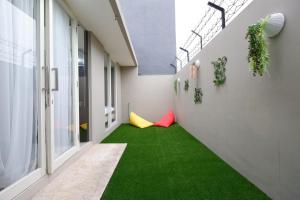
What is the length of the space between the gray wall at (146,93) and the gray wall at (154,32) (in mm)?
835

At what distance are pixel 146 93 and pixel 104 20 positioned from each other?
15.7 ft

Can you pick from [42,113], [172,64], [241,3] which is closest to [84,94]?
[42,113]

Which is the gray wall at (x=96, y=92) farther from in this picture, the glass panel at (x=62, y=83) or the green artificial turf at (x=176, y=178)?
the green artificial turf at (x=176, y=178)

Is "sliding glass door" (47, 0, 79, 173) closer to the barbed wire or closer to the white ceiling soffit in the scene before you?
the white ceiling soffit

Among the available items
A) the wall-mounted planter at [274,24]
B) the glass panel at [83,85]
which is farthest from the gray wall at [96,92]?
the wall-mounted planter at [274,24]

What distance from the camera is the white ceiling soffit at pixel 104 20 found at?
2.98m

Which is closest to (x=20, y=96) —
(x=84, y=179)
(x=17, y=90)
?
(x=17, y=90)

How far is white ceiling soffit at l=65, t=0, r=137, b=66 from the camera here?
2985 millimetres

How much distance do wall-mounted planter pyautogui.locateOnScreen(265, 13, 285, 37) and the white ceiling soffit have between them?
2.04 meters

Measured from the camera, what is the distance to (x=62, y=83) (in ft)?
9.21

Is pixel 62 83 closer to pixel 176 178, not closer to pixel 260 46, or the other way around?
pixel 176 178

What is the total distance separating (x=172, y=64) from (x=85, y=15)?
5824mm

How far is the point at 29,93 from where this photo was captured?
2.01 metres

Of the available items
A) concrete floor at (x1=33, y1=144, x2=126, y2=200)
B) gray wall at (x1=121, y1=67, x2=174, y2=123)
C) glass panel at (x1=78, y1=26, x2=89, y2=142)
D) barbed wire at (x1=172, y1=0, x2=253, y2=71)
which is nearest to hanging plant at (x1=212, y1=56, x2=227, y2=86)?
barbed wire at (x1=172, y1=0, x2=253, y2=71)
